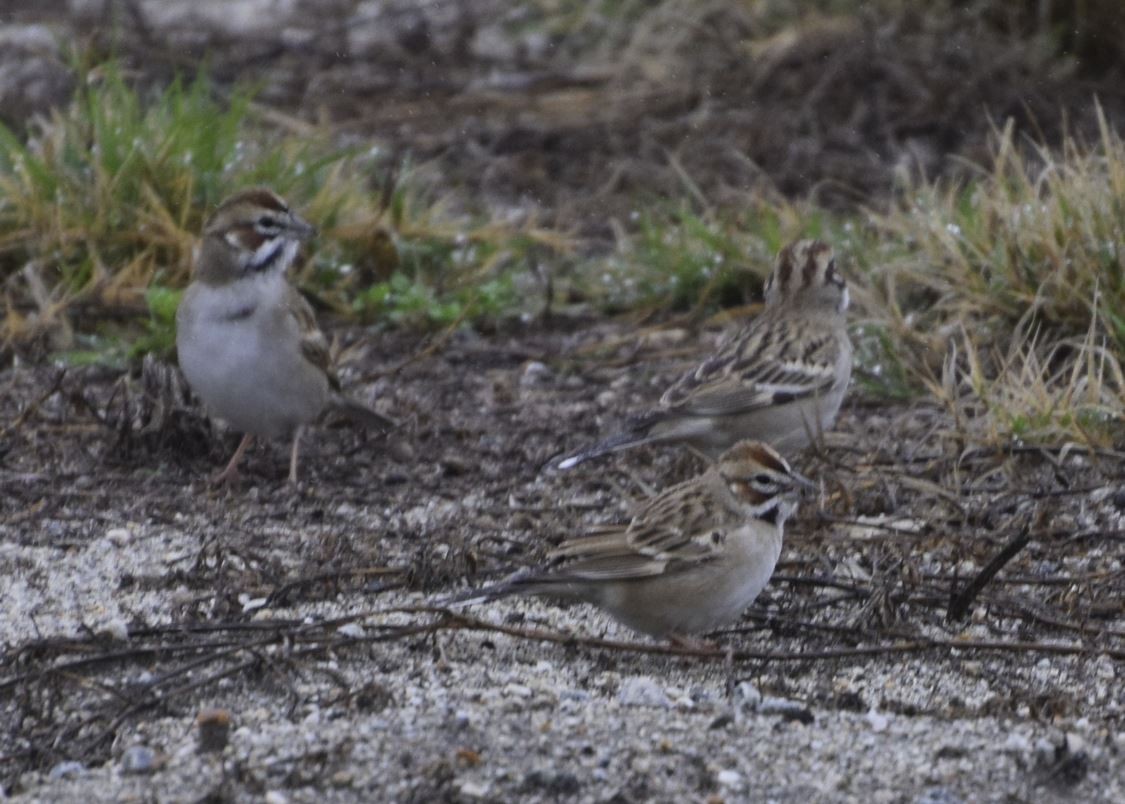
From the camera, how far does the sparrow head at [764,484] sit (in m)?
5.17

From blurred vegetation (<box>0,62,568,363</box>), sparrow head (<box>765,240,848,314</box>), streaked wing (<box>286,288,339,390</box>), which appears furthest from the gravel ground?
blurred vegetation (<box>0,62,568,363</box>)

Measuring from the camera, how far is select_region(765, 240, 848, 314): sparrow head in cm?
722

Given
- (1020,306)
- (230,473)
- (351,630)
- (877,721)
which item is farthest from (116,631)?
(1020,306)

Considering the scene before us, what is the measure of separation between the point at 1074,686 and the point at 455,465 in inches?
109

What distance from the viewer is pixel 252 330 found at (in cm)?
677

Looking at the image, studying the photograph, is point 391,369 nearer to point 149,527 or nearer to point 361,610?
point 149,527

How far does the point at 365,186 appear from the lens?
10062 millimetres

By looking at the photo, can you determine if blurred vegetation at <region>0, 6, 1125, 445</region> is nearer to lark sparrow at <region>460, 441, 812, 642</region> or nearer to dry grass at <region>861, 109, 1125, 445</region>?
dry grass at <region>861, 109, 1125, 445</region>

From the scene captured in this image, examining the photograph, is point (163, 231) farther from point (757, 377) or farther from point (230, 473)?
point (757, 377)

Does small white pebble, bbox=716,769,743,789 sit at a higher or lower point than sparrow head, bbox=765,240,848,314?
higher

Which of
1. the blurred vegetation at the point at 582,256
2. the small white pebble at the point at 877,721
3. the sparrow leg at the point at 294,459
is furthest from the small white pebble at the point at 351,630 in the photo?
the blurred vegetation at the point at 582,256

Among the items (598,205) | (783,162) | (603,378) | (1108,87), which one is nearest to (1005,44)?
(1108,87)

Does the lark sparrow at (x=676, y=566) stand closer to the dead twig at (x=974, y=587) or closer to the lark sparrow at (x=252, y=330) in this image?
the dead twig at (x=974, y=587)

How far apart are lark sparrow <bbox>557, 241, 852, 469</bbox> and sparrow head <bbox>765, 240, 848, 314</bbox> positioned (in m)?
0.11
